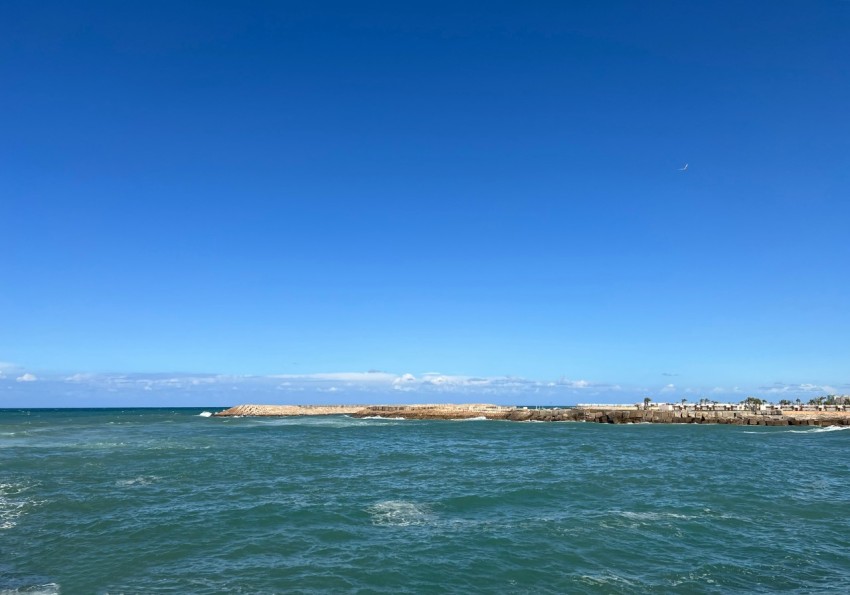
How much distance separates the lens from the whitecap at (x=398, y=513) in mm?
24656

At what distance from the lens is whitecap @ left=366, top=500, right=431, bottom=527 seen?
80.9 ft

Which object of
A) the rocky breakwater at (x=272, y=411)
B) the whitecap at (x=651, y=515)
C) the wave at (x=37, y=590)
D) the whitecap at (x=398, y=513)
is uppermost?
the whitecap at (x=651, y=515)

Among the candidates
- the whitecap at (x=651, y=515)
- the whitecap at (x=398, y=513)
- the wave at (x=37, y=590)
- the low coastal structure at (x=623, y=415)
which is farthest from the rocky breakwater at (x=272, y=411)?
the wave at (x=37, y=590)

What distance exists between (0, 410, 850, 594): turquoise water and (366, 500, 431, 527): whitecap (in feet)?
0.49

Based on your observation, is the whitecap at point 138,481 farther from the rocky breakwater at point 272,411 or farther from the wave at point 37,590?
the rocky breakwater at point 272,411

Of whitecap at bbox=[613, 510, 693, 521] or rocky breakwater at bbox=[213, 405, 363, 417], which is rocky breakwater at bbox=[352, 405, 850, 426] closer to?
rocky breakwater at bbox=[213, 405, 363, 417]

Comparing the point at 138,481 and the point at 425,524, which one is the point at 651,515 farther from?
the point at 138,481

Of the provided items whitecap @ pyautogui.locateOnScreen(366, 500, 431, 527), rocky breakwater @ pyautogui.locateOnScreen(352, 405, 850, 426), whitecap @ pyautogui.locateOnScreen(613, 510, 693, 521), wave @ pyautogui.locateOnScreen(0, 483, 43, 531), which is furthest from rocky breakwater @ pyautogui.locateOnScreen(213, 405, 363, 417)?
whitecap @ pyautogui.locateOnScreen(613, 510, 693, 521)

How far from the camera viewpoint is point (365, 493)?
3103cm

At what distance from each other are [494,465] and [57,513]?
27420 mm

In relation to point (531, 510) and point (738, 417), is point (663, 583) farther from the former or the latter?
point (738, 417)

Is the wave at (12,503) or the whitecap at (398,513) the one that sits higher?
the whitecap at (398,513)

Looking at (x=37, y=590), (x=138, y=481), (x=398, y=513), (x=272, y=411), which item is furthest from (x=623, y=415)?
(x=37, y=590)

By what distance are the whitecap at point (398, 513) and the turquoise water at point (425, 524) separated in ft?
0.49
